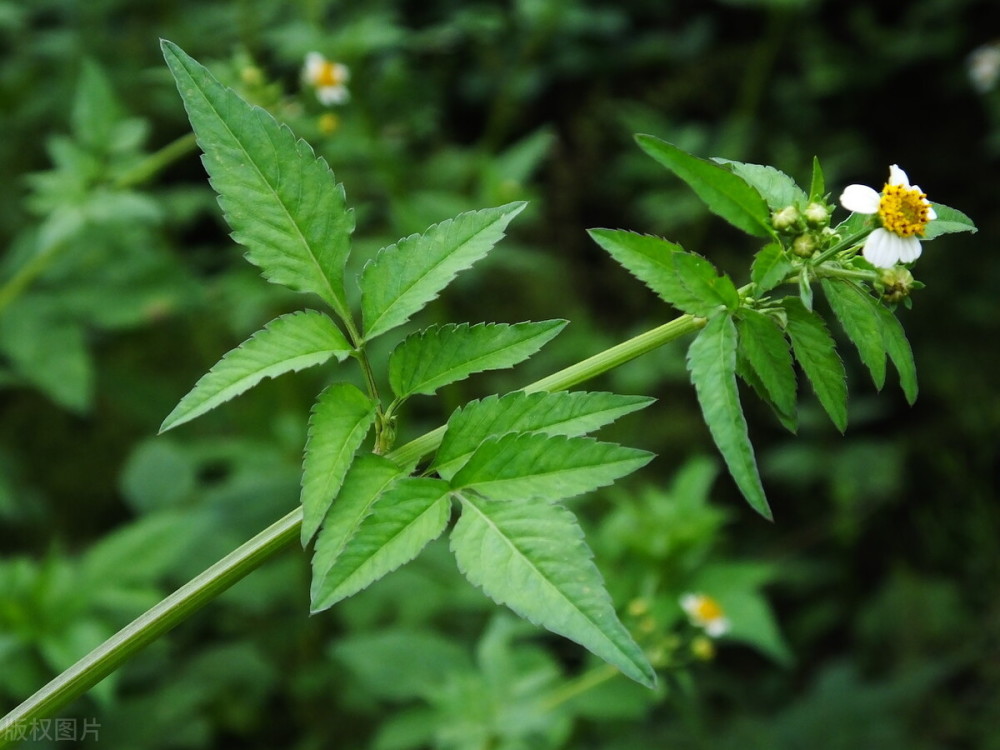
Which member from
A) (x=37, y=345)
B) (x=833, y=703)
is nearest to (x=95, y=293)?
(x=37, y=345)

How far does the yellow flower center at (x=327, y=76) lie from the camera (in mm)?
2633

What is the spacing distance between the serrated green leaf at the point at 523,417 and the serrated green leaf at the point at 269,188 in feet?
0.63

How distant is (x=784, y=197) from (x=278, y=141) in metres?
0.54

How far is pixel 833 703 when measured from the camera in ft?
9.46

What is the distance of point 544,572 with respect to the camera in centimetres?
86

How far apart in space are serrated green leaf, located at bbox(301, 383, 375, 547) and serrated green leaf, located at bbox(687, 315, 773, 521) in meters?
0.33

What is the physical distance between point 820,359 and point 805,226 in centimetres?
14

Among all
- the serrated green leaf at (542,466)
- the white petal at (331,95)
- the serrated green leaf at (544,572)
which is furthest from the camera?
the white petal at (331,95)

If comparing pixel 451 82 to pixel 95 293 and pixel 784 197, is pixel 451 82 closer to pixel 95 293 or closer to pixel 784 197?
pixel 95 293

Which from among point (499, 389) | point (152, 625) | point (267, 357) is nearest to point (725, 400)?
point (267, 357)

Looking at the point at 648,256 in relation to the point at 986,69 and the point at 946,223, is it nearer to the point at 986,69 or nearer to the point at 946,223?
the point at 946,223

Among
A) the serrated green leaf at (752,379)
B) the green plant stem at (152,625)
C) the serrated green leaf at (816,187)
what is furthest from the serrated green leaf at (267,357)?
the serrated green leaf at (816,187)

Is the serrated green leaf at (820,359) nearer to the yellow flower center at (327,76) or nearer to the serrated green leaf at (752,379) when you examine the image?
the serrated green leaf at (752,379)

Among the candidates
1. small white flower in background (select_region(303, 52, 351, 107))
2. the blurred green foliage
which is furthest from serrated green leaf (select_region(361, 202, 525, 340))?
small white flower in background (select_region(303, 52, 351, 107))
